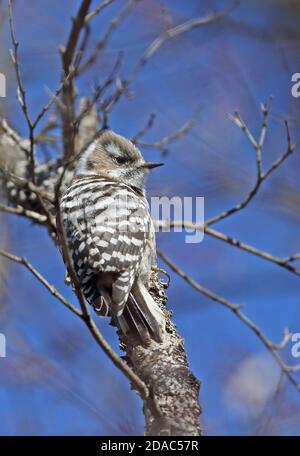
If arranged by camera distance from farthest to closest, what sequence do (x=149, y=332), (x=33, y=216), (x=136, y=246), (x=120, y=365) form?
1. (x=33, y=216)
2. (x=136, y=246)
3. (x=149, y=332)
4. (x=120, y=365)

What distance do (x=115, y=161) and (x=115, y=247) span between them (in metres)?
1.43

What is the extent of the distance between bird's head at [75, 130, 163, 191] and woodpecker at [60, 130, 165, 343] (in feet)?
0.09

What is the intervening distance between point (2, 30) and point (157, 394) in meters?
3.09

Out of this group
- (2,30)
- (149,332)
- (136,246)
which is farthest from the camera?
(2,30)

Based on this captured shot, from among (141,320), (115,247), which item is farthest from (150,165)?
(141,320)

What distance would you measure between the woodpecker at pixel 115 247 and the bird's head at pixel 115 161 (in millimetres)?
28

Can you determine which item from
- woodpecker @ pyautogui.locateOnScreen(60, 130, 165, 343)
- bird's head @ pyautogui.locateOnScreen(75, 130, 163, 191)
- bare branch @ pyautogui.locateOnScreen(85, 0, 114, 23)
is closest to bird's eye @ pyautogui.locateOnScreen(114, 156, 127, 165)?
bird's head @ pyautogui.locateOnScreen(75, 130, 163, 191)

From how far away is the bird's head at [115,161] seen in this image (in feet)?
16.7

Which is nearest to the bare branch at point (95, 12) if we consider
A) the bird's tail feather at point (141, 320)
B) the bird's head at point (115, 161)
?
the bird's head at point (115, 161)

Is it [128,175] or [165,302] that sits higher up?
[128,175]

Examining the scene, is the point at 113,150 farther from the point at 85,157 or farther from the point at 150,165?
the point at 150,165

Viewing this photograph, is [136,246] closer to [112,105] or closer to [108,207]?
[108,207]
